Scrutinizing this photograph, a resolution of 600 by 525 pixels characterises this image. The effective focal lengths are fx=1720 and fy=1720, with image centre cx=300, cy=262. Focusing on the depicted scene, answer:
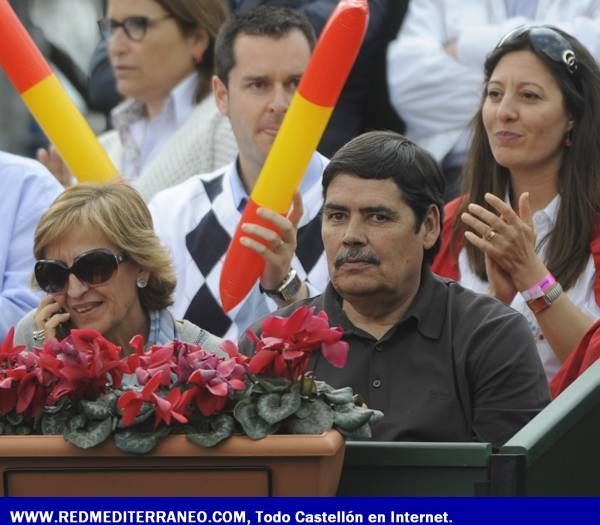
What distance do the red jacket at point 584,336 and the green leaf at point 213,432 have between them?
1112 millimetres

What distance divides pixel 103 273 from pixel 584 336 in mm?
1143

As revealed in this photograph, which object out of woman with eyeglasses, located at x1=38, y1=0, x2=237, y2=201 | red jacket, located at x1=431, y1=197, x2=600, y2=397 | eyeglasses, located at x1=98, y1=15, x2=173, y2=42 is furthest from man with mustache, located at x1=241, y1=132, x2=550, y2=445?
eyeglasses, located at x1=98, y1=15, x2=173, y2=42

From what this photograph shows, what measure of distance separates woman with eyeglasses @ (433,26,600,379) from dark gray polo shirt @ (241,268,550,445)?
1.81 feet

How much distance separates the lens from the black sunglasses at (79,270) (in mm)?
4066

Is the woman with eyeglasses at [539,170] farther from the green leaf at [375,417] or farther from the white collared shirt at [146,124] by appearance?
the white collared shirt at [146,124]

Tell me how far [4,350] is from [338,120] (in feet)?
8.48

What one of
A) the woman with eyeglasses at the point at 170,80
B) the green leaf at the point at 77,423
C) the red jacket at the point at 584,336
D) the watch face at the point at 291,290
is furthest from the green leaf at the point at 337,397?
the woman with eyeglasses at the point at 170,80

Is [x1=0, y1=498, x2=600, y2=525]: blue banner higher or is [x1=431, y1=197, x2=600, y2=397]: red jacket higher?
[x1=431, y1=197, x2=600, y2=397]: red jacket

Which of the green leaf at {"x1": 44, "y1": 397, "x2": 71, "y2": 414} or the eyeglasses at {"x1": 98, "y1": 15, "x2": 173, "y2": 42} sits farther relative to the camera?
the eyeglasses at {"x1": 98, "y1": 15, "x2": 173, "y2": 42}

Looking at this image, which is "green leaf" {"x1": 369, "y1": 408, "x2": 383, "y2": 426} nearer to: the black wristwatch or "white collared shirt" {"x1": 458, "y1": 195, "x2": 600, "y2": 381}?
"white collared shirt" {"x1": 458, "y1": 195, "x2": 600, "y2": 381}

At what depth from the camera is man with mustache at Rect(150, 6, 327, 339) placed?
15.8 feet

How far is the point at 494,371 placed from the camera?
3.62m

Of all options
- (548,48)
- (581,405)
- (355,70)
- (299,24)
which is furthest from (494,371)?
(355,70)

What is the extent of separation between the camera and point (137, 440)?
117 inches
